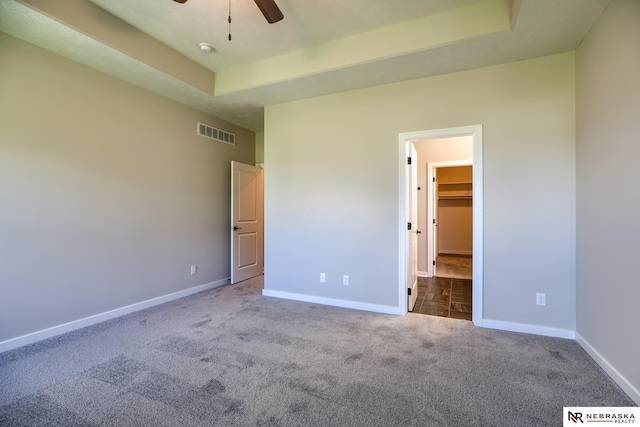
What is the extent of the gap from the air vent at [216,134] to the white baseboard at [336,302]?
2526 mm

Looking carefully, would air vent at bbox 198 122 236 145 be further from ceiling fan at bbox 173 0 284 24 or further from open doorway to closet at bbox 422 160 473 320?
open doorway to closet at bbox 422 160 473 320

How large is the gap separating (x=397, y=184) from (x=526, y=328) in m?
1.91

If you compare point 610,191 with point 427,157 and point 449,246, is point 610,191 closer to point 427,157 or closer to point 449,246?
point 427,157

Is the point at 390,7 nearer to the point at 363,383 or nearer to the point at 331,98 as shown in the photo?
the point at 331,98

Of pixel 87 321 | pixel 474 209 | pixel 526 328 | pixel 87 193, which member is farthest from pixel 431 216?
pixel 87 321

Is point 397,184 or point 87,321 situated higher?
point 397,184

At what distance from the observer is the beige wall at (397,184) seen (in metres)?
2.63

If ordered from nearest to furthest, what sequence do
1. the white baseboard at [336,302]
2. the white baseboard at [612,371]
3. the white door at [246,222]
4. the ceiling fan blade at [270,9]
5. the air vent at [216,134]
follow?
the white baseboard at [612,371]
the ceiling fan blade at [270,9]
the white baseboard at [336,302]
the air vent at [216,134]
the white door at [246,222]

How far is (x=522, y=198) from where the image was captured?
2.73 metres

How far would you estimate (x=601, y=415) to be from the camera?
5.27ft

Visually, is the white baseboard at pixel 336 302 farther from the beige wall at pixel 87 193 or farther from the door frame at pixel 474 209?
the beige wall at pixel 87 193

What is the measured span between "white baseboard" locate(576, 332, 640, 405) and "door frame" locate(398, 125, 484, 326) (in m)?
0.78

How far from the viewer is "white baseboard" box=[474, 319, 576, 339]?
8.50ft

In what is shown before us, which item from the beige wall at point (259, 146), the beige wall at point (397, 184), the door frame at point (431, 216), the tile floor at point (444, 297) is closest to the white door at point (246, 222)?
the beige wall at point (259, 146)
